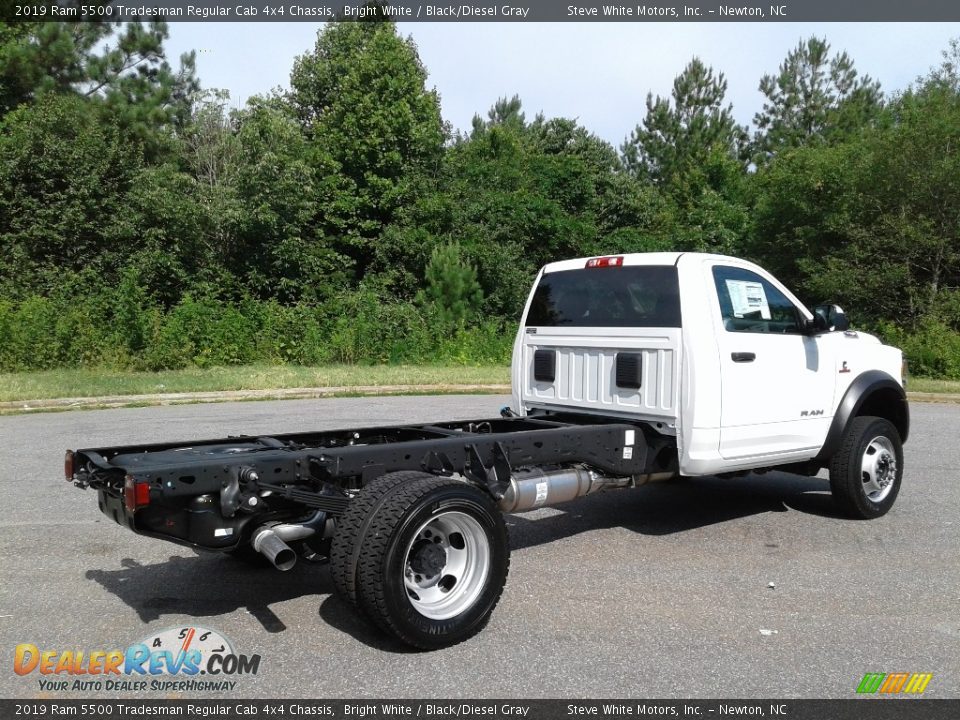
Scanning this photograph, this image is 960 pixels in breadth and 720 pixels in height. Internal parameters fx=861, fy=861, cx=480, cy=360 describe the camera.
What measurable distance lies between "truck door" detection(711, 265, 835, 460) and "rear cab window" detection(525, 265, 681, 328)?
40 cm

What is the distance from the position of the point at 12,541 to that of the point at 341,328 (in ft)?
57.0

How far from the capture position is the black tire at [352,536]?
4277mm

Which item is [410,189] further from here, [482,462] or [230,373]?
[482,462]

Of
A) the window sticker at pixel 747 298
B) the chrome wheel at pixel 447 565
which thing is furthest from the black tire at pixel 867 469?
the chrome wheel at pixel 447 565

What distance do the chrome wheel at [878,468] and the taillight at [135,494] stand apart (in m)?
5.58

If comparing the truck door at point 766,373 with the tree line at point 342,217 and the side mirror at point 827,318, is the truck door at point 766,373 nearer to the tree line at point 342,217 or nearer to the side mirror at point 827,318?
the side mirror at point 827,318

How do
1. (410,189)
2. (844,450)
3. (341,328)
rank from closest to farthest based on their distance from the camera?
(844,450), (341,328), (410,189)

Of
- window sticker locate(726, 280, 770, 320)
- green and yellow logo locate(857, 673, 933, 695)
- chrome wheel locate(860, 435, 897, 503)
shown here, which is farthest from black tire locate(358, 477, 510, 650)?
chrome wheel locate(860, 435, 897, 503)

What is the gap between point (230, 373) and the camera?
64.3 ft

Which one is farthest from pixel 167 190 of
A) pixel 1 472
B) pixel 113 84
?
pixel 1 472

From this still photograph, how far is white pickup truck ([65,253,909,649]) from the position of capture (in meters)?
4.40

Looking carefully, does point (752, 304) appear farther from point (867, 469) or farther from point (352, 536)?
point (352, 536)

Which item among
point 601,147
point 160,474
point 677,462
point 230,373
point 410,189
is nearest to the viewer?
point 160,474

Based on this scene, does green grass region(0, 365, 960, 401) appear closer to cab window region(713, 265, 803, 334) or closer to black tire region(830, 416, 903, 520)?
black tire region(830, 416, 903, 520)
